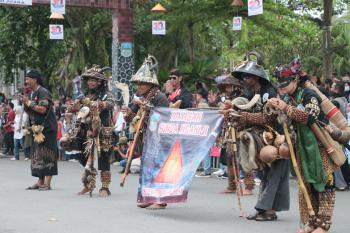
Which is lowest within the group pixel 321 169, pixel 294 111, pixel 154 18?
pixel 321 169

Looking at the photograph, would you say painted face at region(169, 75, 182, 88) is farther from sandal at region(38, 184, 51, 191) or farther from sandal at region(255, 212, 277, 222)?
sandal at region(255, 212, 277, 222)

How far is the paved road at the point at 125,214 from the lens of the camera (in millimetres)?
9188

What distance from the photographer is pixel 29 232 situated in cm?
894

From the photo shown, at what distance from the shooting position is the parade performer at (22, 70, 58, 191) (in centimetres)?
1313

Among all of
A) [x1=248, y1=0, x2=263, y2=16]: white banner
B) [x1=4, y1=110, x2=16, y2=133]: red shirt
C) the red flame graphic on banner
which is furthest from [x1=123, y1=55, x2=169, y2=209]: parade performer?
[x1=4, y1=110, x2=16, y2=133]: red shirt

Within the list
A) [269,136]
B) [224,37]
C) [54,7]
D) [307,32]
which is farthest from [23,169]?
[224,37]

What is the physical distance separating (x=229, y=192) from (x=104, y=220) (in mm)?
3682

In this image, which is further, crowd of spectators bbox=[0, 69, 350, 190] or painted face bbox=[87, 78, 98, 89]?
crowd of spectators bbox=[0, 69, 350, 190]

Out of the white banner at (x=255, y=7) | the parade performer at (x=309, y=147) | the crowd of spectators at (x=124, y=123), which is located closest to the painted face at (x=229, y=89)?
the crowd of spectators at (x=124, y=123)

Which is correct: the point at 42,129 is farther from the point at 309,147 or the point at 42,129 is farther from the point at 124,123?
the point at 309,147

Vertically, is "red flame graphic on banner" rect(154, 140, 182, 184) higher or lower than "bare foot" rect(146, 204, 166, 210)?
higher

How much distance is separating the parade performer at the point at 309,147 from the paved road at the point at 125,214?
2.17 ft

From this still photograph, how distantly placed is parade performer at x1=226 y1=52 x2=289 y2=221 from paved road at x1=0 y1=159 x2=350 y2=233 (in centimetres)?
20

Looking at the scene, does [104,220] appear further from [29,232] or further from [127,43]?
[127,43]
